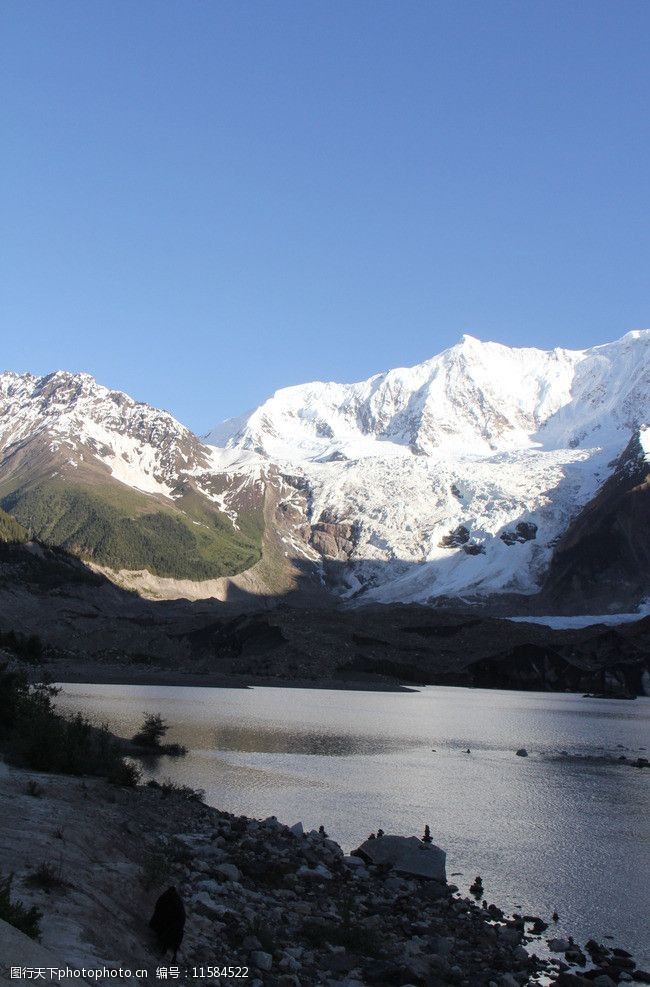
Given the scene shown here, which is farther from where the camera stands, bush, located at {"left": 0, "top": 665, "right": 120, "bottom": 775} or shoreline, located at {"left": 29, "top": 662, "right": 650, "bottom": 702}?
shoreline, located at {"left": 29, "top": 662, "right": 650, "bottom": 702}

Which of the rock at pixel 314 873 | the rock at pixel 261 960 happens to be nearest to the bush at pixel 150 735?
the rock at pixel 314 873

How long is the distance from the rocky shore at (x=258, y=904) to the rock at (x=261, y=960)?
0.12 ft

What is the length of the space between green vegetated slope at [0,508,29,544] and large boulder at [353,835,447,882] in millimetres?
155716

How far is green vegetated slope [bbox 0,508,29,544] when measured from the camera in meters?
176

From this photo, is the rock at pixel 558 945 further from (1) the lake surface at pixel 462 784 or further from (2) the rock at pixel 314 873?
(2) the rock at pixel 314 873

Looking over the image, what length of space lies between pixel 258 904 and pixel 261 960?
3885 mm

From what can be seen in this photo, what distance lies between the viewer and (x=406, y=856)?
89.3ft

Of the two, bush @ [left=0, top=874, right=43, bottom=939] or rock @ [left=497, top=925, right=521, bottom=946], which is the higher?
bush @ [left=0, top=874, right=43, bottom=939]

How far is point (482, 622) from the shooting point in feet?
598

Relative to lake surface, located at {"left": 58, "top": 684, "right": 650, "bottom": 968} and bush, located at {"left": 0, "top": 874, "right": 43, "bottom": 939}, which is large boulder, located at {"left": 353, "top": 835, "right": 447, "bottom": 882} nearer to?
lake surface, located at {"left": 58, "top": 684, "right": 650, "bottom": 968}

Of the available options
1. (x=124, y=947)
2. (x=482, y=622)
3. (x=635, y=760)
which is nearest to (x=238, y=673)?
(x=482, y=622)

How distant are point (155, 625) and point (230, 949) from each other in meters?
152

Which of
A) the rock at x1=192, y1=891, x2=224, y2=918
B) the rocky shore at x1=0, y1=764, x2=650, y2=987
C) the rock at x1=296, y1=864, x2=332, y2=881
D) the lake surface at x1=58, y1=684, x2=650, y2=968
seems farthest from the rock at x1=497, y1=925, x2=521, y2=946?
the rock at x1=192, y1=891, x2=224, y2=918

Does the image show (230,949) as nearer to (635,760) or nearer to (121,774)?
(121,774)
